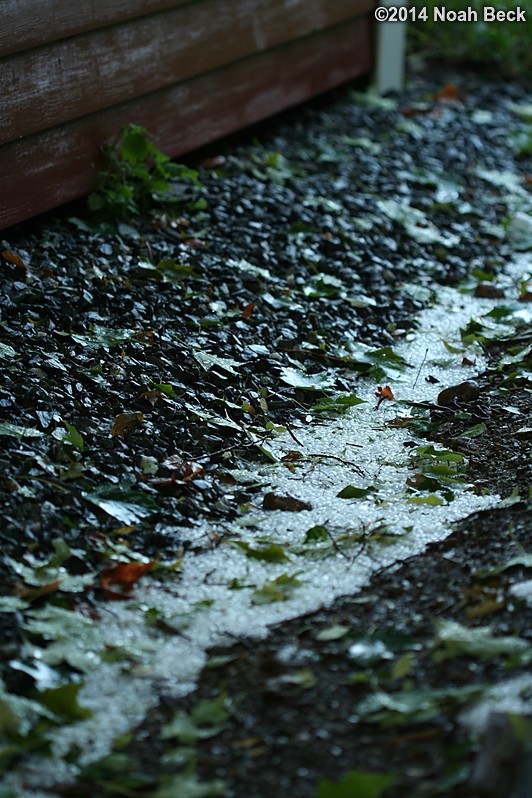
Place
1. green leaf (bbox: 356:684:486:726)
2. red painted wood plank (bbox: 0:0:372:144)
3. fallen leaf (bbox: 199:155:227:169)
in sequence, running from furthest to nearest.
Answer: fallen leaf (bbox: 199:155:227:169)
red painted wood plank (bbox: 0:0:372:144)
green leaf (bbox: 356:684:486:726)

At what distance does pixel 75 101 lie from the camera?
11.7 feet

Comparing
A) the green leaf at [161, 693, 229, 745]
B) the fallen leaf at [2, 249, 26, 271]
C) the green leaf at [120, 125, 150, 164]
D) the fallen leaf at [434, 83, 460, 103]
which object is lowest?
the fallen leaf at [434, 83, 460, 103]

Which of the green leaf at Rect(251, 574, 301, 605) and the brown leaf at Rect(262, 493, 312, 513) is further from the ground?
the green leaf at Rect(251, 574, 301, 605)

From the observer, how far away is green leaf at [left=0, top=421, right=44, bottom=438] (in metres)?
2.45

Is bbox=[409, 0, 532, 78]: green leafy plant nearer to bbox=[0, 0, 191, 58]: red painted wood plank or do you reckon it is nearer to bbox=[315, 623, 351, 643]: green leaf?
bbox=[0, 0, 191, 58]: red painted wood plank

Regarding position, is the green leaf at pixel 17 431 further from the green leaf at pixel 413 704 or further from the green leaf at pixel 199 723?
the green leaf at pixel 413 704

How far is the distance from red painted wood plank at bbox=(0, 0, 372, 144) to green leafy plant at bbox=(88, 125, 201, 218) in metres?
0.18

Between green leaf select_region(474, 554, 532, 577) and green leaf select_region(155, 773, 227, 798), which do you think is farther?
green leaf select_region(474, 554, 532, 577)

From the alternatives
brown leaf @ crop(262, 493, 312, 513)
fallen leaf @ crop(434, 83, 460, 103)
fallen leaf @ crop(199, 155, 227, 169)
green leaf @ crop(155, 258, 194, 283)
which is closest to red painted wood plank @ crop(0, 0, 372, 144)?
fallen leaf @ crop(199, 155, 227, 169)

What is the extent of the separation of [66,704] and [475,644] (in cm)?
78

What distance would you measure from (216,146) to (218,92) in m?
0.27

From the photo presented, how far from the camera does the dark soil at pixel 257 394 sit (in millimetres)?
1708

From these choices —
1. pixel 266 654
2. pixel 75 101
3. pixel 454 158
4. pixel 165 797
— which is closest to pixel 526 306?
pixel 454 158

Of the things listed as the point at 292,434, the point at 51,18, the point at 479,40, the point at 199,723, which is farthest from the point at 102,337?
the point at 479,40
